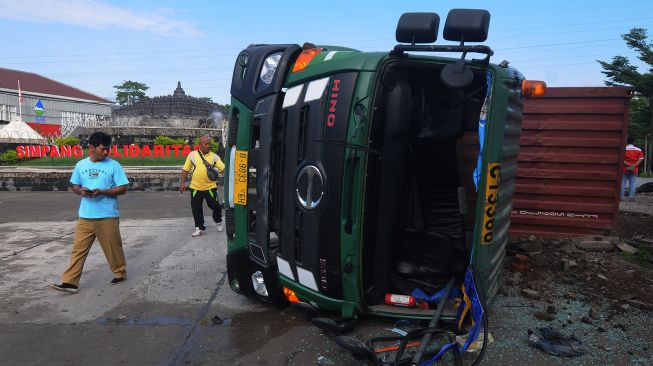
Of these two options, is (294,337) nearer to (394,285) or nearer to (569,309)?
(394,285)

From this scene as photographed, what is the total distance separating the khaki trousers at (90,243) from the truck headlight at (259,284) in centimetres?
180

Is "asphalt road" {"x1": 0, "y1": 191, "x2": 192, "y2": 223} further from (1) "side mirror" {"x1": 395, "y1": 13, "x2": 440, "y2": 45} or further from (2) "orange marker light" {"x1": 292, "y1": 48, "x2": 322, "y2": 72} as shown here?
(1) "side mirror" {"x1": 395, "y1": 13, "x2": 440, "y2": 45}

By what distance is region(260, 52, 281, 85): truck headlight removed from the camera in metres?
3.60

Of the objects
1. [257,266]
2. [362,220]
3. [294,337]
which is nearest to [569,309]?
[362,220]

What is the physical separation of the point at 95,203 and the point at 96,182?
215 millimetres

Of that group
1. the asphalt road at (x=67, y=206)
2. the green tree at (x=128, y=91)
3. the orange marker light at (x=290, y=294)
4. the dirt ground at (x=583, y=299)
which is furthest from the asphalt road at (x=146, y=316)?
the green tree at (x=128, y=91)

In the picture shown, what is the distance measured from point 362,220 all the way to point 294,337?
3.46 feet

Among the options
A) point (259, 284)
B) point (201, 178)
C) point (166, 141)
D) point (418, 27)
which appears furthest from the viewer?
point (166, 141)

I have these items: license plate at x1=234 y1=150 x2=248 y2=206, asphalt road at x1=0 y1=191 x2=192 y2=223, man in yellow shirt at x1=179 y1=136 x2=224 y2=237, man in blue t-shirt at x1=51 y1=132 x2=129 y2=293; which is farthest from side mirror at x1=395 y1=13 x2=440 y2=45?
asphalt road at x1=0 y1=191 x2=192 y2=223

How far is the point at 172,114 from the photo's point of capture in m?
28.6

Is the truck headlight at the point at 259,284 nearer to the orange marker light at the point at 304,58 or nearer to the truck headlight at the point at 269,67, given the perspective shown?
the truck headlight at the point at 269,67

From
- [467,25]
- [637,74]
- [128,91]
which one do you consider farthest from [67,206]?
[128,91]

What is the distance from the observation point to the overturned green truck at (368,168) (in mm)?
3092

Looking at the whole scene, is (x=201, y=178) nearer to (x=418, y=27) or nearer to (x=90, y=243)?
(x=90, y=243)
